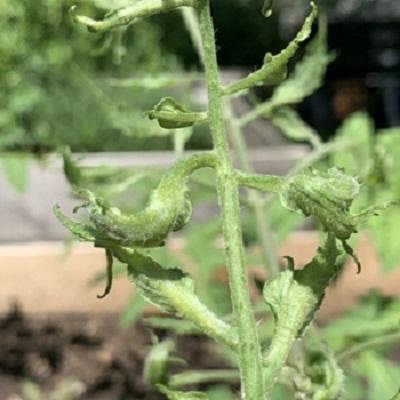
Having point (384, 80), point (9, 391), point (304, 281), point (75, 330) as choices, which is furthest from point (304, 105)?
point (304, 281)

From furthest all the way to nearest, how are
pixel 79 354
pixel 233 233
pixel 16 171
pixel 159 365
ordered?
pixel 79 354 < pixel 16 171 < pixel 159 365 < pixel 233 233

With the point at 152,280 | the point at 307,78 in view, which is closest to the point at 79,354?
the point at 307,78

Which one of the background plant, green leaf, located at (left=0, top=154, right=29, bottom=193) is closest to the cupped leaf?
the background plant

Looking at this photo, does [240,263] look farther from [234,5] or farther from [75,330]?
[234,5]

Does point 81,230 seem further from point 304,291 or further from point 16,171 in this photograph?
point 16,171

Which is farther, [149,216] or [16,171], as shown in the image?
[16,171]

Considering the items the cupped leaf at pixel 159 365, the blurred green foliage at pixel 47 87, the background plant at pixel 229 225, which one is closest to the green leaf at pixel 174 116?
the background plant at pixel 229 225

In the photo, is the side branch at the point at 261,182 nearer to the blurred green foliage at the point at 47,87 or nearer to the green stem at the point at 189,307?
the green stem at the point at 189,307
